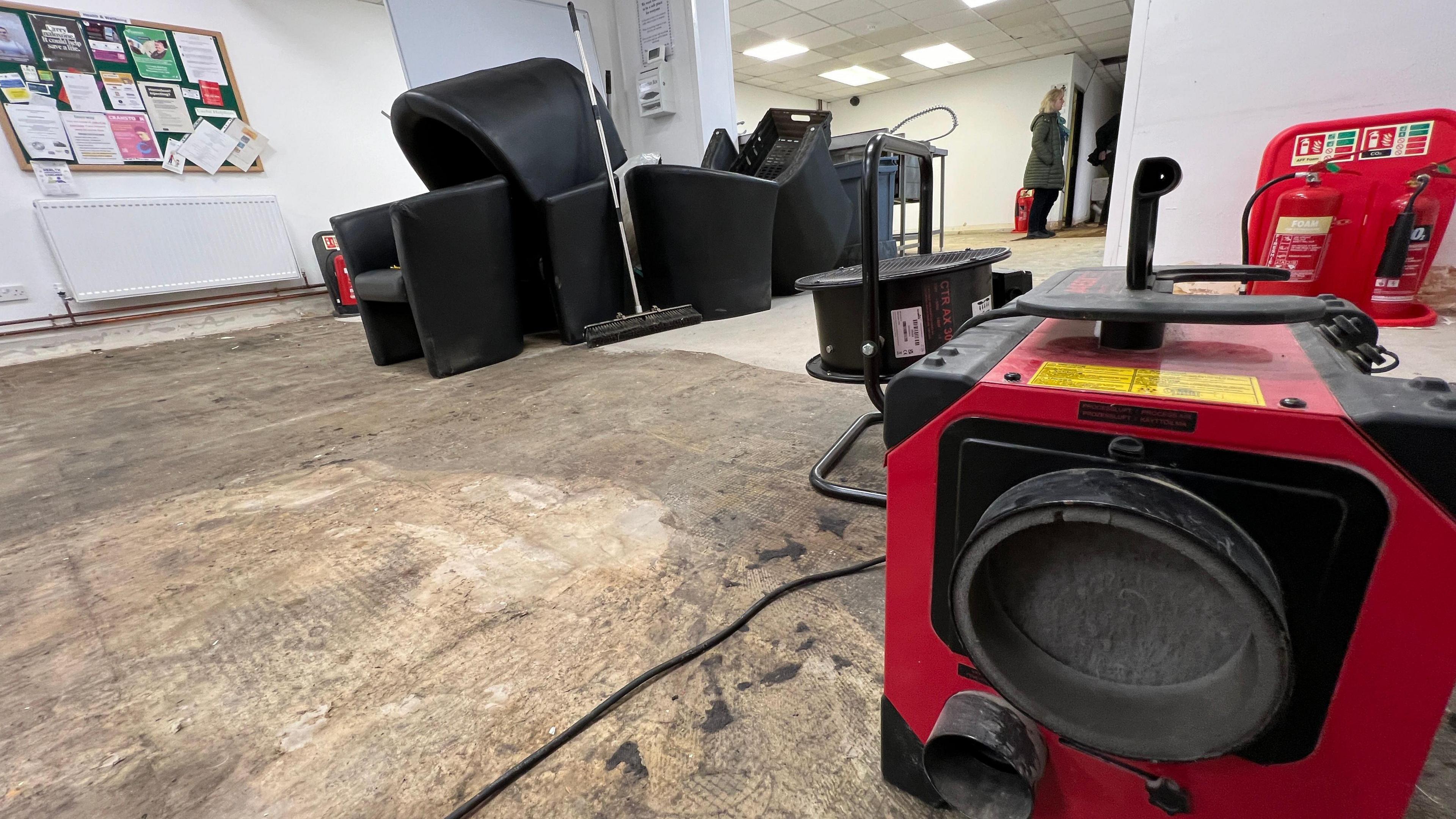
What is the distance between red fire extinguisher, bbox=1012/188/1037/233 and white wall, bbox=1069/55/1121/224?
1.72 m

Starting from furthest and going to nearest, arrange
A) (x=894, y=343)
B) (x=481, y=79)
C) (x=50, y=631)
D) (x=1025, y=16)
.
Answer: (x=1025, y=16), (x=481, y=79), (x=894, y=343), (x=50, y=631)

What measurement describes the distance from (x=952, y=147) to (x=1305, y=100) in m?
8.27

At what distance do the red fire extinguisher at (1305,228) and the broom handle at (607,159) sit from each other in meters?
2.12

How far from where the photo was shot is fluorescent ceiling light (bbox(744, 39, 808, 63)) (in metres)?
6.73

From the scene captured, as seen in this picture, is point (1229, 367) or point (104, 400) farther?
point (104, 400)

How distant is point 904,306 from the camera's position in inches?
33.0

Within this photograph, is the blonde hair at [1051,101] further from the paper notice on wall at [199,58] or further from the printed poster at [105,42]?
the printed poster at [105,42]

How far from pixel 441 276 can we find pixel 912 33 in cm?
684

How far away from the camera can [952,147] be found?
8.99 meters

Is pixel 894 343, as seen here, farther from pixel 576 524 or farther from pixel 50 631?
pixel 50 631

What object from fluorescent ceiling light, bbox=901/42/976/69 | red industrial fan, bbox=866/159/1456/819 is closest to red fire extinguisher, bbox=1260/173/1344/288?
red industrial fan, bbox=866/159/1456/819

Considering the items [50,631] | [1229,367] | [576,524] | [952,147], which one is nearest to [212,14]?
[50,631]

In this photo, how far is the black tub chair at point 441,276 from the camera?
5.79ft

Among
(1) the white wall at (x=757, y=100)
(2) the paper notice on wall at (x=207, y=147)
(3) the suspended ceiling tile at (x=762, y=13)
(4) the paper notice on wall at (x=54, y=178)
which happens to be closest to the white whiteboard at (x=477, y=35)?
(2) the paper notice on wall at (x=207, y=147)
